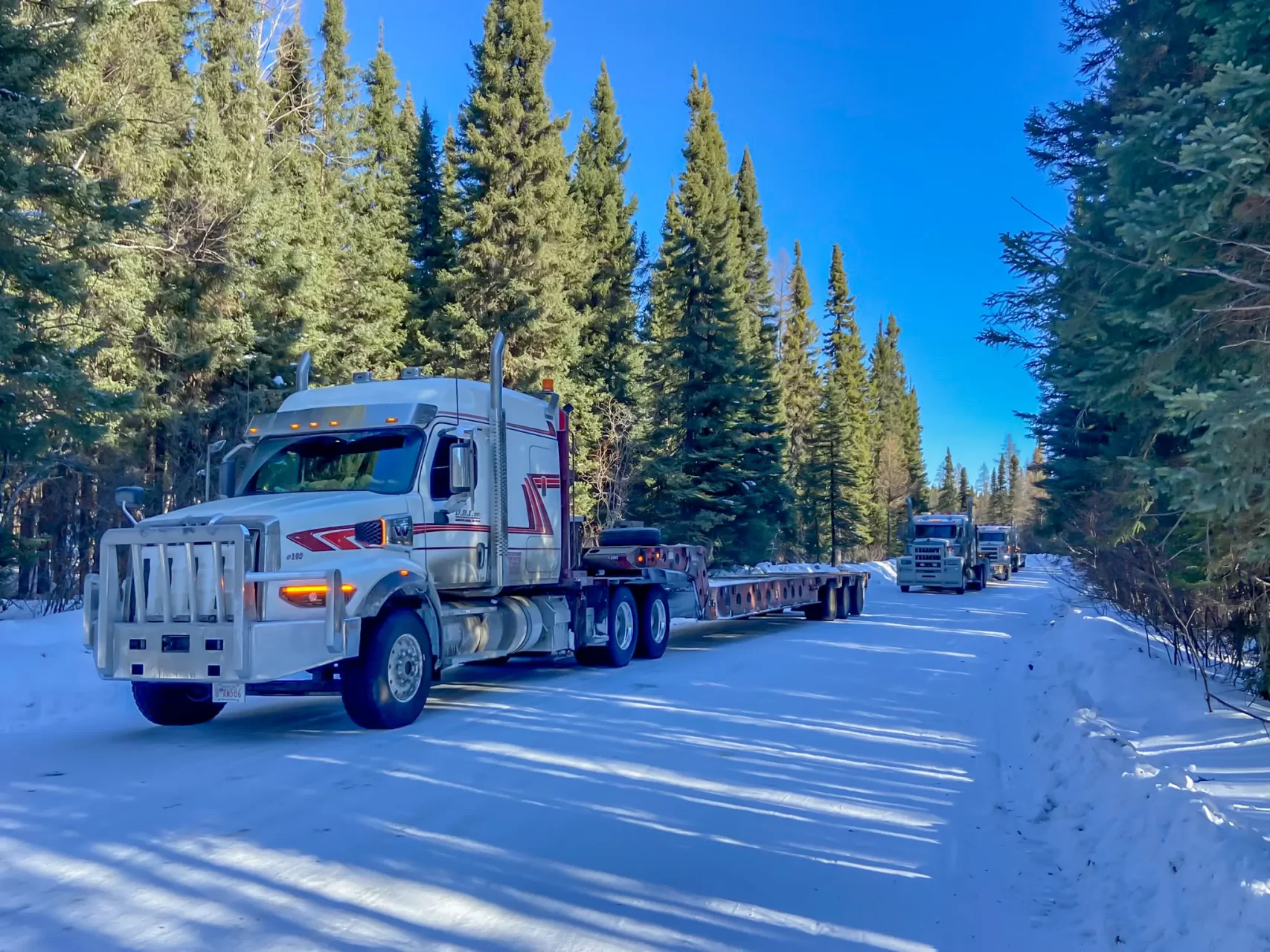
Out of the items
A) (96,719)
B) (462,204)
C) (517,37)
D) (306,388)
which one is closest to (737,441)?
(462,204)

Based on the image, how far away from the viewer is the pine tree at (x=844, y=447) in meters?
53.2

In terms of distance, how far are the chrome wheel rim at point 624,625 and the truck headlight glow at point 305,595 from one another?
6158mm

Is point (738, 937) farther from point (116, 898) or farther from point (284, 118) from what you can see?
point (284, 118)

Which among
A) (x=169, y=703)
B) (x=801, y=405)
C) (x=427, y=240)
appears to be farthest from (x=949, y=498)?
(x=169, y=703)

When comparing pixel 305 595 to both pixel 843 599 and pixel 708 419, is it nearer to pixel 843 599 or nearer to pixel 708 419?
pixel 843 599

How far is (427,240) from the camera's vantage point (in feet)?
135

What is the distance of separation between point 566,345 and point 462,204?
20.8ft

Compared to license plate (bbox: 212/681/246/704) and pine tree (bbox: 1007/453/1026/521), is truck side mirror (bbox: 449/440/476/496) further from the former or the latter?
pine tree (bbox: 1007/453/1026/521)

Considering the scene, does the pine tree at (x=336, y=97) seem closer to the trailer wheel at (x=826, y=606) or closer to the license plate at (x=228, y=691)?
the trailer wheel at (x=826, y=606)

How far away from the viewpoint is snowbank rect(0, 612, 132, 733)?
931cm

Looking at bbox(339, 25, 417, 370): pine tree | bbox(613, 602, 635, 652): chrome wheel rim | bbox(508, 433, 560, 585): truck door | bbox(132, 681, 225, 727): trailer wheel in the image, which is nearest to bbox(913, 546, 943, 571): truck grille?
bbox(339, 25, 417, 370): pine tree

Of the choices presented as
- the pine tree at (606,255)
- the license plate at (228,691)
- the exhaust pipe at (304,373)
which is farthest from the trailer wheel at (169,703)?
the pine tree at (606,255)

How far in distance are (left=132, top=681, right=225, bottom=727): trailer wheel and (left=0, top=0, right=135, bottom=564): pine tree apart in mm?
5168

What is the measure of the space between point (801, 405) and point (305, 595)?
5299 centimetres
